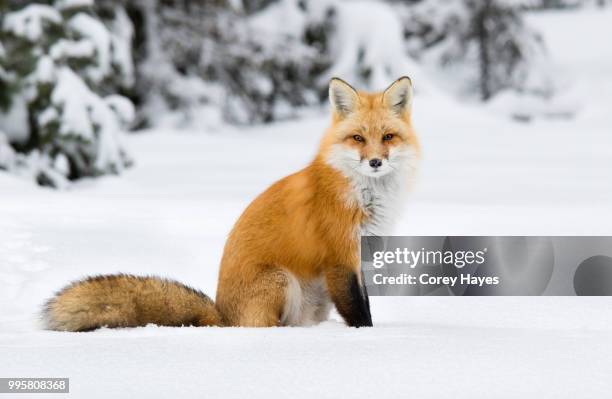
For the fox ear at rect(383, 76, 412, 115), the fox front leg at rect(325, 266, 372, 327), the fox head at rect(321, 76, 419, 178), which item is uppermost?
the fox ear at rect(383, 76, 412, 115)

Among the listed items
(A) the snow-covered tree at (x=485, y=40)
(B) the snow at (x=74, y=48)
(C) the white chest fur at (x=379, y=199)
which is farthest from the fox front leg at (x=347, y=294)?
(A) the snow-covered tree at (x=485, y=40)

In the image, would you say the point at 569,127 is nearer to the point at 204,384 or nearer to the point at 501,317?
the point at 501,317

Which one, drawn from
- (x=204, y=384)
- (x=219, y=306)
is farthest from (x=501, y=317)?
(x=204, y=384)

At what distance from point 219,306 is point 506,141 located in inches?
399

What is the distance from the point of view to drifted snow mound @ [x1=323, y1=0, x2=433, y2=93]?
15312 millimetres

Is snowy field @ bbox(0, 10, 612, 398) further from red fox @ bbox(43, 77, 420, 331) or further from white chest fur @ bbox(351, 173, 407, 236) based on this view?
white chest fur @ bbox(351, 173, 407, 236)

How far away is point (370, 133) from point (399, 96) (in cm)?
29

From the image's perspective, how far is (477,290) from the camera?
4355 mm

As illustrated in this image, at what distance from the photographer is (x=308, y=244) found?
3.73 metres

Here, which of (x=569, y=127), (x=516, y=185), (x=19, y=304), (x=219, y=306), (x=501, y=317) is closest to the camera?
(x=219, y=306)

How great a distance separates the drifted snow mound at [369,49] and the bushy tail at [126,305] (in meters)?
11.5

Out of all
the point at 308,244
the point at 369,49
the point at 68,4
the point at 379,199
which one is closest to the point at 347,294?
the point at 308,244

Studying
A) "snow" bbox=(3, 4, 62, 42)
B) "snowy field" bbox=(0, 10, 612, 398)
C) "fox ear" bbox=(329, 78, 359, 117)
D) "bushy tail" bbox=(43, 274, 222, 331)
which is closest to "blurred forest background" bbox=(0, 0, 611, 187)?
"snow" bbox=(3, 4, 62, 42)

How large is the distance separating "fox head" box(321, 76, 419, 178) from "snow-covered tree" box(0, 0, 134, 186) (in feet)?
19.4
